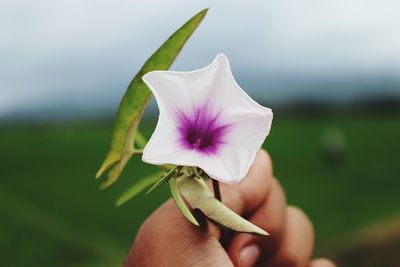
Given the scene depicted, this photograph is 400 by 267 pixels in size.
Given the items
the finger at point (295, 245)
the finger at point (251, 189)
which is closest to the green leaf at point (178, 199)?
the finger at point (251, 189)

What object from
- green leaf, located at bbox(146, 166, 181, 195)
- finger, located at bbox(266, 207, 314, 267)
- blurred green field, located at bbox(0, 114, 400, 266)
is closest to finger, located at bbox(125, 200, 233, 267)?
green leaf, located at bbox(146, 166, 181, 195)

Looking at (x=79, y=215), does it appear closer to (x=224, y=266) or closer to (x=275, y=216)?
(x=275, y=216)

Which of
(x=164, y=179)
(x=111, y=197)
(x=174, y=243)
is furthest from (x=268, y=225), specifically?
(x=111, y=197)

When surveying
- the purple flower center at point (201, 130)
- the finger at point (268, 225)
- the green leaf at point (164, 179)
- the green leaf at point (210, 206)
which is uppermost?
the purple flower center at point (201, 130)

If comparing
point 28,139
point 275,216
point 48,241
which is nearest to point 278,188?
point 275,216

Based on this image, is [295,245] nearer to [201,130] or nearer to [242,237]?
[242,237]

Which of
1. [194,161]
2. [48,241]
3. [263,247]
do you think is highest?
[194,161]

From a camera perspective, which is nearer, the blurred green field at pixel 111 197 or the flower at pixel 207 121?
the flower at pixel 207 121

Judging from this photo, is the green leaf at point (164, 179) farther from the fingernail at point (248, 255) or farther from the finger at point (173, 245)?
the fingernail at point (248, 255)
